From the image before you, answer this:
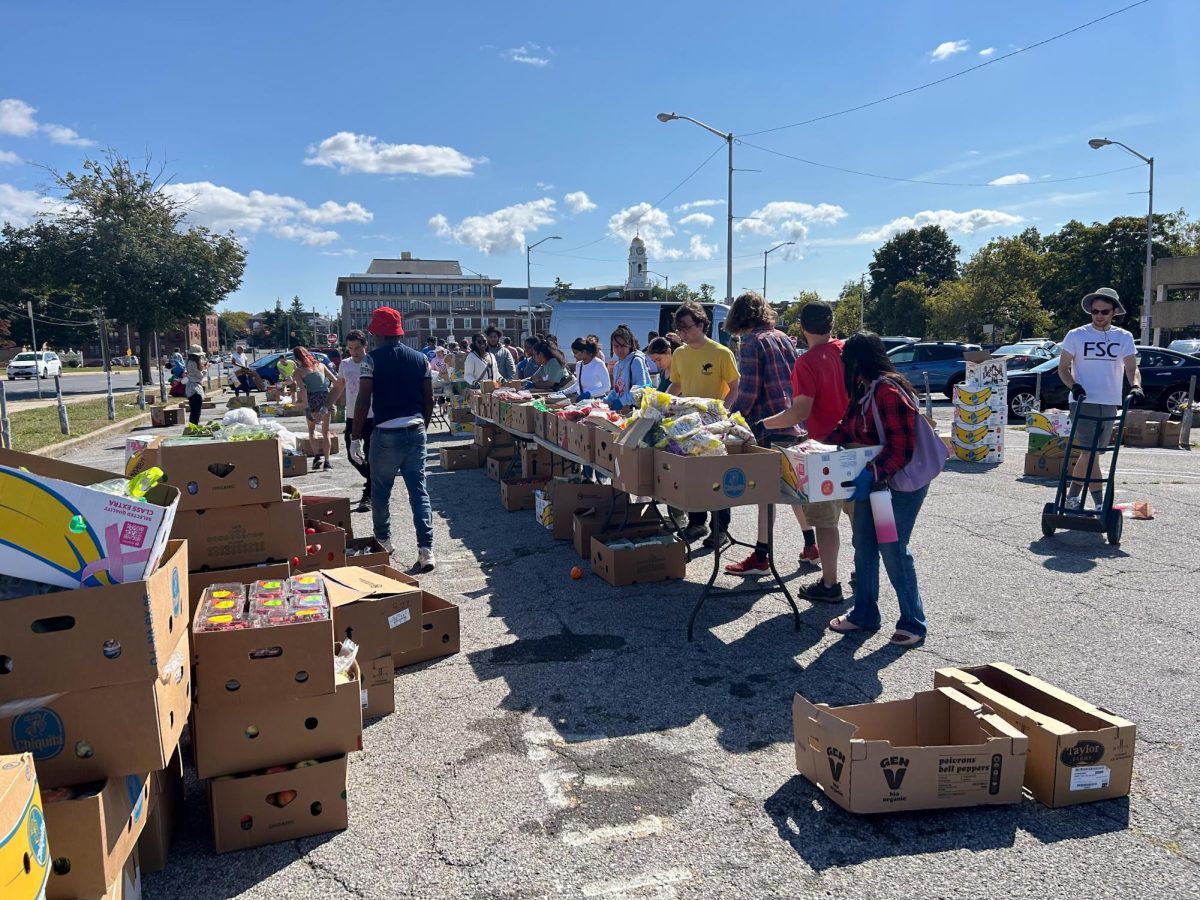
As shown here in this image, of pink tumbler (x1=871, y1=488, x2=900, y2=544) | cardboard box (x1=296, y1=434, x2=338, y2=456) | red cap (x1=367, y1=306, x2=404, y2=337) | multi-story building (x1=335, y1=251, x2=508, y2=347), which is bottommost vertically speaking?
cardboard box (x1=296, y1=434, x2=338, y2=456)

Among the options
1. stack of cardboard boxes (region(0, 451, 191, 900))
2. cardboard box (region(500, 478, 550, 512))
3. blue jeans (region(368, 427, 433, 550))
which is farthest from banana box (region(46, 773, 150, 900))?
cardboard box (region(500, 478, 550, 512))

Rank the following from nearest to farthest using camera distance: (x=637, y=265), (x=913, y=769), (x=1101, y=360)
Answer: (x=913, y=769) → (x=1101, y=360) → (x=637, y=265)

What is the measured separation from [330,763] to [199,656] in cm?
62

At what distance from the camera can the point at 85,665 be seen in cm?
227

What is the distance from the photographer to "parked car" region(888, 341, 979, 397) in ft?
73.7

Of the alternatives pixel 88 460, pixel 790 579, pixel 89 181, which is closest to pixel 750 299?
pixel 790 579

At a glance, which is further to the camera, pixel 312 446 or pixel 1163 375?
pixel 1163 375

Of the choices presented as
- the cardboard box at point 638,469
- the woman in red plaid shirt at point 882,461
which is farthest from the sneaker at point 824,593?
the cardboard box at point 638,469

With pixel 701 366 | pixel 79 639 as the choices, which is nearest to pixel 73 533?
pixel 79 639

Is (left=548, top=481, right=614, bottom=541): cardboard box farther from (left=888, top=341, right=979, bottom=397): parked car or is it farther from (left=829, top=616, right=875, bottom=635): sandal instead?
(left=888, top=341, right=979, bottom=397): parked car

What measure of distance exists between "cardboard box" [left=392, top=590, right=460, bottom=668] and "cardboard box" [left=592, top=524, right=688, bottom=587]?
1517 millimetres

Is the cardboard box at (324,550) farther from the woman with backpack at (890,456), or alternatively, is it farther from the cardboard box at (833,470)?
the woman with backpack at (890,456)

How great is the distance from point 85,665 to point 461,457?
370 inches

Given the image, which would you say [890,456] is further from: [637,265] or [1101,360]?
[637,265]
